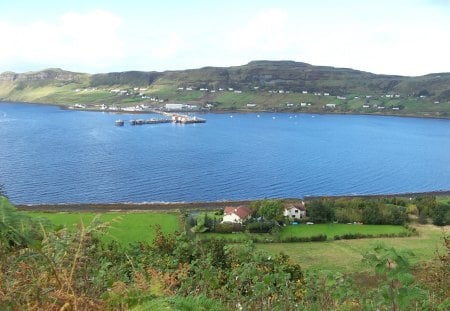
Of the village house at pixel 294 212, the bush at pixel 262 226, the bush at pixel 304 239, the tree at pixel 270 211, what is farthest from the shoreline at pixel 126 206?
the bush at pixel 304 239

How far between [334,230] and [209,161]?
1297 inches

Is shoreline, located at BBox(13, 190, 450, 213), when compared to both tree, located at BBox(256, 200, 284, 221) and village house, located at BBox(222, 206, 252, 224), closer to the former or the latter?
village house, located at BBox(222, 206, 252, 224)

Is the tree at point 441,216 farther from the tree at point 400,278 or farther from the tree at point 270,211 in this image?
the tree at point 400,278

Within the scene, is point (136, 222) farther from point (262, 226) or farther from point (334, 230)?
point (334, 230)

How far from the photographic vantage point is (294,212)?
1636 inches

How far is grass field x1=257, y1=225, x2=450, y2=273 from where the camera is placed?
95.5 feet

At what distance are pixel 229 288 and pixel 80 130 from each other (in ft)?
333

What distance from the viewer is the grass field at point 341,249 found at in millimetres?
29094

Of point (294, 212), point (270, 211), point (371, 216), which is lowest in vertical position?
point (371, 216)

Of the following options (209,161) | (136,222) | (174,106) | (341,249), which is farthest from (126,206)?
(174,106)

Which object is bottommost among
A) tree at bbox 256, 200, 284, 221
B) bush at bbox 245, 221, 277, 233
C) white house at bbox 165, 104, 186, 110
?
bush at bbox 245, 221, 277, 233

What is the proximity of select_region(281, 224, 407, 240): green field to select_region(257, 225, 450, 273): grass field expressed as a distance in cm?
191

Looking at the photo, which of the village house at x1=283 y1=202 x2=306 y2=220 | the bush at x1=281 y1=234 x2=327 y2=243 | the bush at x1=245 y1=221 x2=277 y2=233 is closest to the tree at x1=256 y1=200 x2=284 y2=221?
the village house at x1=283 y1=202 x2=306 y2=220

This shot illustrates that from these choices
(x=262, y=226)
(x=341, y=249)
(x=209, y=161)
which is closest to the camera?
(x=341, y=249)
